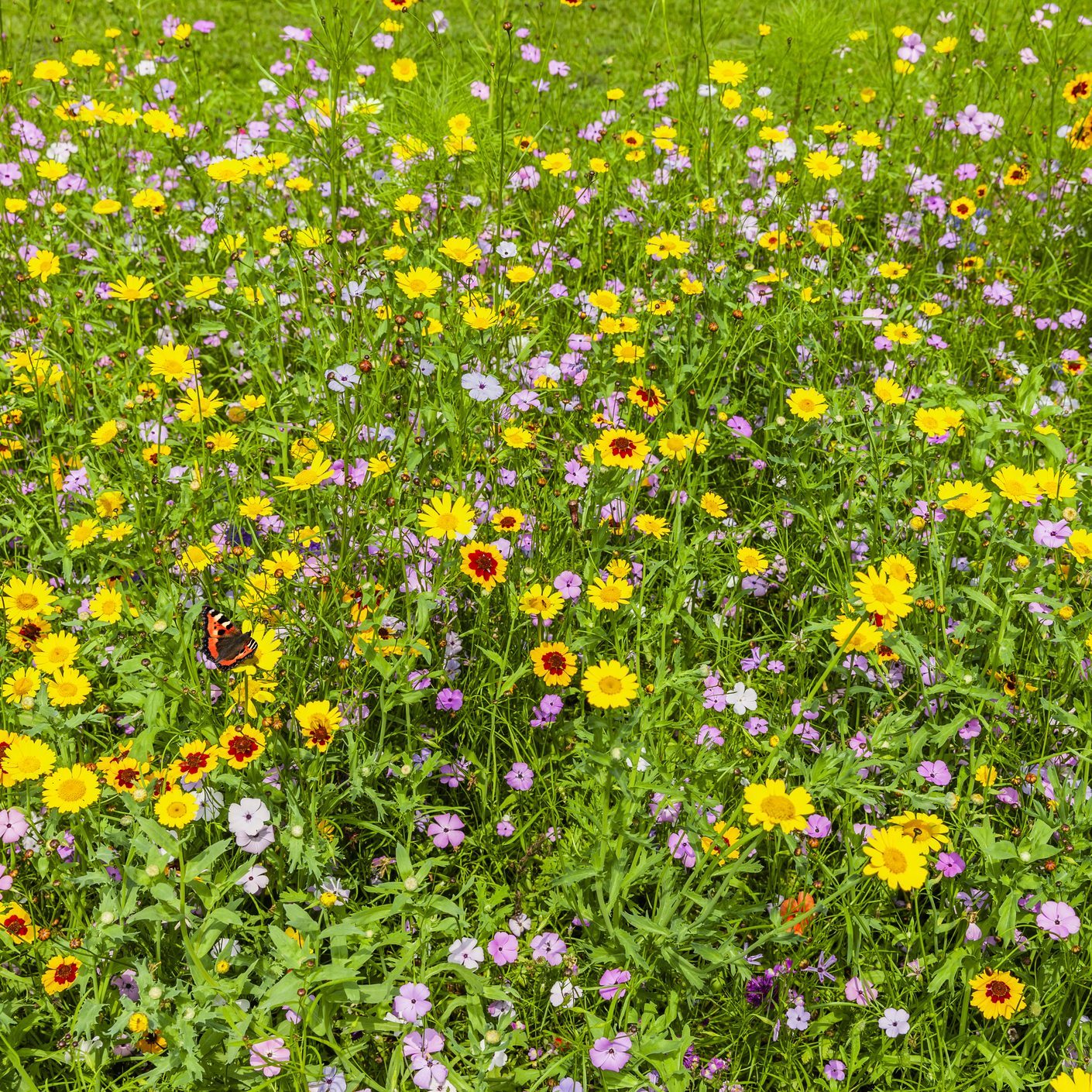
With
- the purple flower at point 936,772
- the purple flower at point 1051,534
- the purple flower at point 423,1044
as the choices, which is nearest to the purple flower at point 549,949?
the purple flower at point 423,1044

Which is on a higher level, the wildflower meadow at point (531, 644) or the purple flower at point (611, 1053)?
the wildflower meadow at point (531, 644)

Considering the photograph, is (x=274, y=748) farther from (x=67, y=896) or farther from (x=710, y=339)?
(x=710, y=339)

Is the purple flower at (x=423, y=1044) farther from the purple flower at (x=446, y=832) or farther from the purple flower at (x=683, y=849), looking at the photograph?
the purple flower at (x=683, y=849)

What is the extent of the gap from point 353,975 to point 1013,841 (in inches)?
55.8

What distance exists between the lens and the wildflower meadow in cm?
172

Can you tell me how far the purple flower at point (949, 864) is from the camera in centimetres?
185

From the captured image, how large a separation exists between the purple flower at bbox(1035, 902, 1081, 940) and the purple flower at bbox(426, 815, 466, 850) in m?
1.16

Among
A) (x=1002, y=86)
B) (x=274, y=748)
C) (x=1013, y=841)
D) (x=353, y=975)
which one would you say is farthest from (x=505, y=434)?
(x=1002, y=86)

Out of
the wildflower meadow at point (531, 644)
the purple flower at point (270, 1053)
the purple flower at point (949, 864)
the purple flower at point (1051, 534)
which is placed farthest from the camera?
the purple flower at point (1051, 534)

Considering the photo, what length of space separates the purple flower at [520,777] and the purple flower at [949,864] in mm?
857

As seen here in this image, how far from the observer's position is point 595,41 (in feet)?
18.7

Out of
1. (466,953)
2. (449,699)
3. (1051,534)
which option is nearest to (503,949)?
(466,953)

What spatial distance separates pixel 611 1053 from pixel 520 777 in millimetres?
595

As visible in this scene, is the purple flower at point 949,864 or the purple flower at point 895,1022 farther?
the purple flower at point 949,864
